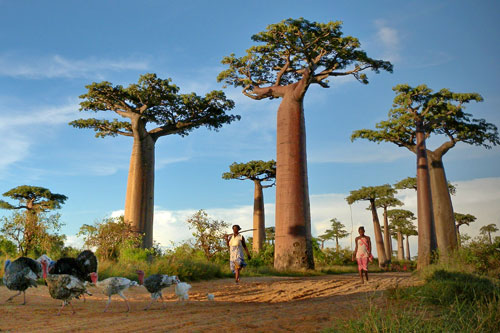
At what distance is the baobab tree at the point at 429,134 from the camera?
1841 centimetres

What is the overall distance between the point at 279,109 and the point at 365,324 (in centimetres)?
1192

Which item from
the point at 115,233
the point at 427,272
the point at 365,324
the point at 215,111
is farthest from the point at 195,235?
the point at 365,324

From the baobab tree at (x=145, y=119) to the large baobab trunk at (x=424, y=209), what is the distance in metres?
8.74

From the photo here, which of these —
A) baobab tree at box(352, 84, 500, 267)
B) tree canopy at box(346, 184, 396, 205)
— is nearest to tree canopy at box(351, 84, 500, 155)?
baobab tree at box(352, 84, 500, 267)

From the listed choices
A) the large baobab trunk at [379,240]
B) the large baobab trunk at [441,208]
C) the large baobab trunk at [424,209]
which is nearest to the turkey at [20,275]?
the large baobab trunk at [424,209]

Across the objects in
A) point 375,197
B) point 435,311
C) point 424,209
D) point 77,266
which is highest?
point 375,197

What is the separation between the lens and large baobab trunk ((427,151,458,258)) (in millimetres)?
19297

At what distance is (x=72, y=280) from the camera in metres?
5.76

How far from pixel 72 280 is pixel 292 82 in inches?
520

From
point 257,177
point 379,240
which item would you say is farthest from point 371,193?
point 257,177

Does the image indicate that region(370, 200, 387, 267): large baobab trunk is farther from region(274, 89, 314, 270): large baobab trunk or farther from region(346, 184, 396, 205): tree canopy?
region(274, 89, 314, 270): large baobab trunk

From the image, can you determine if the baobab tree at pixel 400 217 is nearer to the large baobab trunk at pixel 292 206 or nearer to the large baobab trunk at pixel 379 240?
the large baobab trunk at pixel 379 240

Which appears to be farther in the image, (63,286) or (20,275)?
(20,275)

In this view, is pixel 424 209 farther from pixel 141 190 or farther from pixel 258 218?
pixel 141 190
